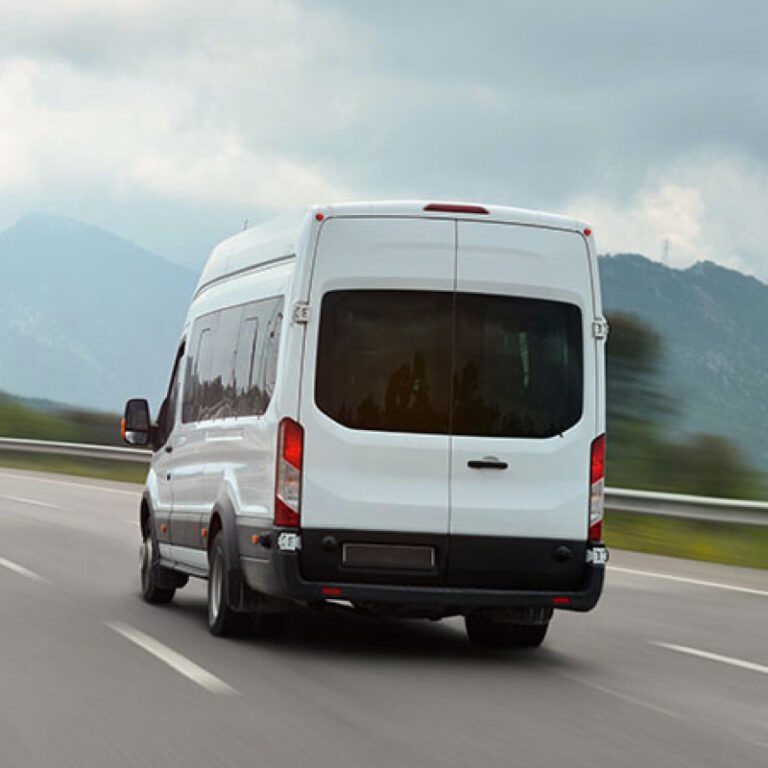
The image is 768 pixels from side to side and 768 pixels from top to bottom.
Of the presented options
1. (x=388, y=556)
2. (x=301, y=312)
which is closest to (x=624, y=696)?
(x=388, y=556)

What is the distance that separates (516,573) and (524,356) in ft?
4.06

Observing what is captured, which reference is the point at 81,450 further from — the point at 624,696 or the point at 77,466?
the point at 624,696

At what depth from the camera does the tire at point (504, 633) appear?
10.4 meters

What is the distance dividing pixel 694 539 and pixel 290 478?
1116 centimetres

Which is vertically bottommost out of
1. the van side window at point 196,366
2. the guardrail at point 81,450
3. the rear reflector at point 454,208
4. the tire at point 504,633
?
the tire at point 504,633

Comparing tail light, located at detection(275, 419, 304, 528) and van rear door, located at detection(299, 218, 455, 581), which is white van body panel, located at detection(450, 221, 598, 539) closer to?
van rear door, located at detection(299, 218, 455, 581)

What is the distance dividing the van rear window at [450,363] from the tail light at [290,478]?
229 millimetres

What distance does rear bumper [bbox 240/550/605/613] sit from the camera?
9.30 m

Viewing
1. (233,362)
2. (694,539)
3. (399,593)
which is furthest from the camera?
(694,539)

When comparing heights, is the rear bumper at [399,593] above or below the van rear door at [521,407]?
below

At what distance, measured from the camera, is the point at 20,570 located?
46.7 feet

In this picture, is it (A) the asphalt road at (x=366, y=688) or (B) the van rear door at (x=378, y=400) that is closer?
(A) the asphalt road at (x=366, y=688)

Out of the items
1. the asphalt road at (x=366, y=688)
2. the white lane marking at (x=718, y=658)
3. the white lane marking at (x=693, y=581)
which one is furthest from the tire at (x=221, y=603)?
the white lane marking at (x=693, y=581)

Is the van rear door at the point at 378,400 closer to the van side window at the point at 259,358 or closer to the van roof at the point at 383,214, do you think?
the van roof at the point at 383,214
